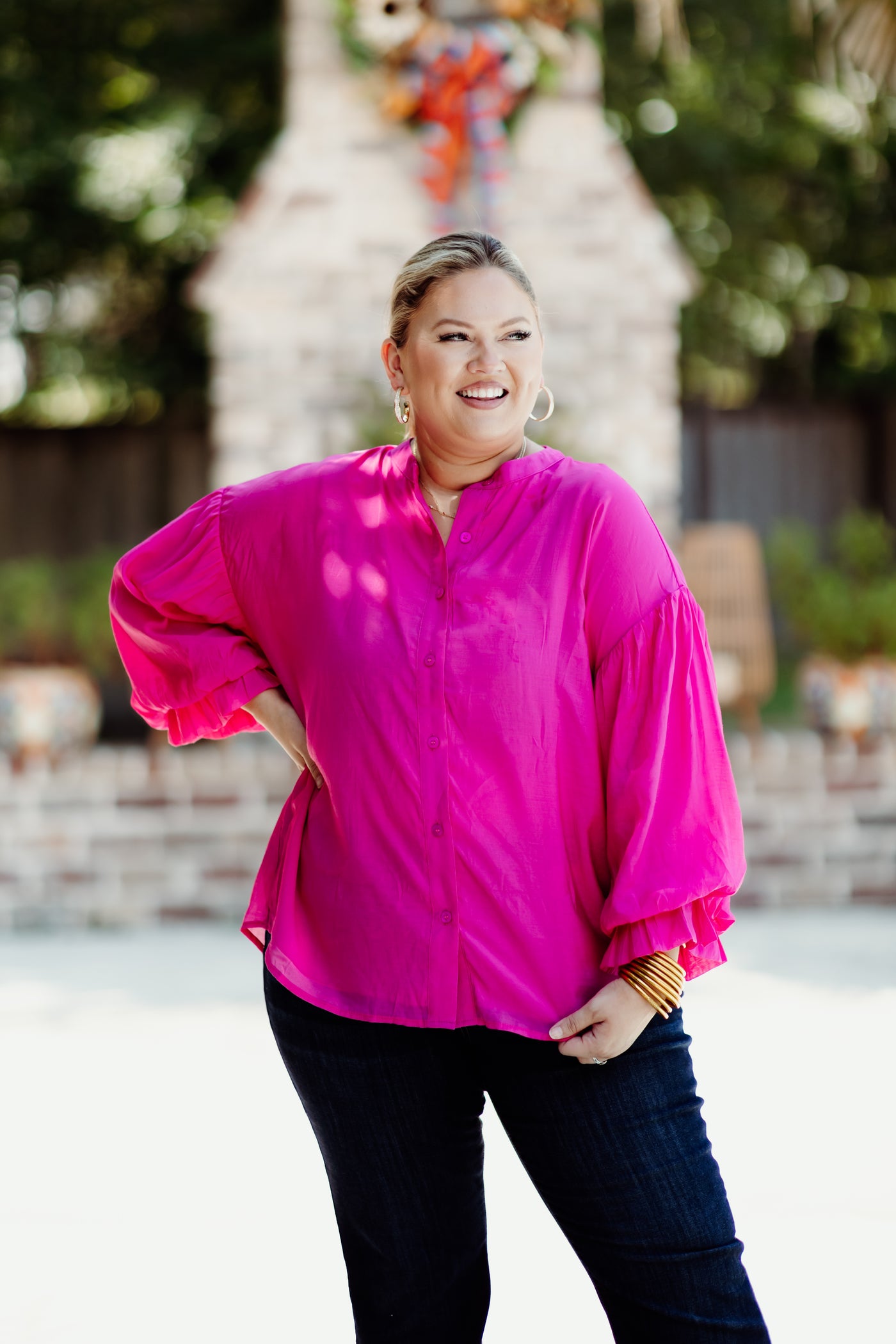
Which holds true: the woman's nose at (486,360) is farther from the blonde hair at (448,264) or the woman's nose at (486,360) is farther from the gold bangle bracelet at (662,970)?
the gold bangle bracelet at (662,970)

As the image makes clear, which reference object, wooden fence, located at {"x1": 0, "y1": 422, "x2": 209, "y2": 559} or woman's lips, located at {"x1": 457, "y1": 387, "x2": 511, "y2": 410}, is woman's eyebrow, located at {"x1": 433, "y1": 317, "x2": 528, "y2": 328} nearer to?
woman's lips, located at {"x1": 457, "y1": 387, "x2": 511, "y2": 410}

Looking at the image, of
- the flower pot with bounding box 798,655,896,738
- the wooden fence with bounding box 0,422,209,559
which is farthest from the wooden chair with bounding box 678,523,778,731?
the wooden fence with bounding box 0,422,209,559

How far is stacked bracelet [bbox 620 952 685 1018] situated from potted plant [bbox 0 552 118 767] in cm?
486

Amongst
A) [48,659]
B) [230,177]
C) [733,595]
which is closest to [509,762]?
[48,659]

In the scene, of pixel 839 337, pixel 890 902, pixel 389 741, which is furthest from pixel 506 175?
pixel 839 337

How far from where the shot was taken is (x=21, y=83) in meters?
9.98

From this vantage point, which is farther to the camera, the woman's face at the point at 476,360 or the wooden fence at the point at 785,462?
the wooden fence at the point at 785,462

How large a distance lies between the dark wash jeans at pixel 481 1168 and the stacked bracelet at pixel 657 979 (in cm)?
6

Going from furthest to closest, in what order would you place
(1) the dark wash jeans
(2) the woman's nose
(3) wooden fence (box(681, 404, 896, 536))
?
(3) wooden fence (box(681, 404, 896, 536)) < (2) the woman's nose < (1) the dark wash jeans

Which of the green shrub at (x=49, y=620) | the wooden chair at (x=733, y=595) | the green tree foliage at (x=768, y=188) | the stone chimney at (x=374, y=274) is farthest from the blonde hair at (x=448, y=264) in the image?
the green tree foliage at (x=768, y=188)

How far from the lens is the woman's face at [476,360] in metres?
1.70

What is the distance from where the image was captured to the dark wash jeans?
1.56m

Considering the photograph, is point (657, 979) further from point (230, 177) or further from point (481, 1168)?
point (230, 177)

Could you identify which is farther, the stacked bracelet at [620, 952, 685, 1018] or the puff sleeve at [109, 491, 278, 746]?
the puff sleeve at [109, 491, 278, 746]
